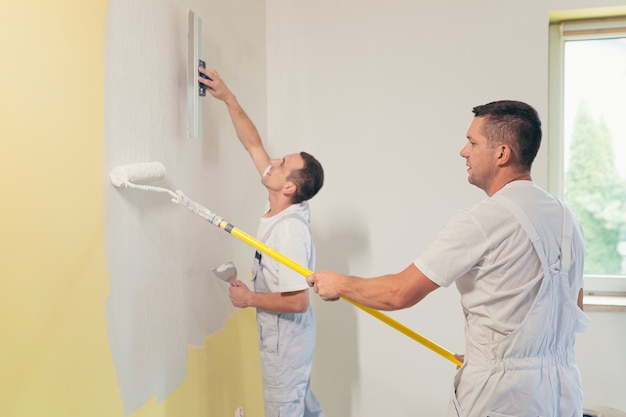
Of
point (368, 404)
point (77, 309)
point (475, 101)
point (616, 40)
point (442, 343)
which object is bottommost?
point (368, 404)

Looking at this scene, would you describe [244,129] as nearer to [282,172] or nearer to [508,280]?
[282,172]

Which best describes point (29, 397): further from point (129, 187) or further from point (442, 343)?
point (442, 343)

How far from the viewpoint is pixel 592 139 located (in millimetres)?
2533

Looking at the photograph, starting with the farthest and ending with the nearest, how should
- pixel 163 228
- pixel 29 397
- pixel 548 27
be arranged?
pixel 548 27
pixel 163 228
pixel 29 397

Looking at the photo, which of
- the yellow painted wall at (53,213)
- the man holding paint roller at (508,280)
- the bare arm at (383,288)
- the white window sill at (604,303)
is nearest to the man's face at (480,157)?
the man holding paint roller at (508,280)

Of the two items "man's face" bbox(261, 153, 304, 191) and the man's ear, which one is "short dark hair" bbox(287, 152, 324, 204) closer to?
"man's face" bbox(261, 153, 304, 191)

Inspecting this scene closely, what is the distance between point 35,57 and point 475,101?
1737 millimetres

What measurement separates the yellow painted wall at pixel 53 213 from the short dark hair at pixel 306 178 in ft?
2.21

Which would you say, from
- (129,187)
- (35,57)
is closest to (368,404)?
(129,187)

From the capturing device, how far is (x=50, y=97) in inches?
48.2

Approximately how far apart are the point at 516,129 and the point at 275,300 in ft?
2.81

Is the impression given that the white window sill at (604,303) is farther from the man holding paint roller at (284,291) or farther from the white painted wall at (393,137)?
the man holding paint roller at (284,291)

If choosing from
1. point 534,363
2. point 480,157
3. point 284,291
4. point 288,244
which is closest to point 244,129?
point 288,244

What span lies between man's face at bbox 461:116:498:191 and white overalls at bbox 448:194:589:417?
0.08m
